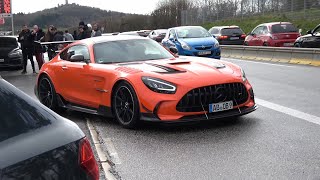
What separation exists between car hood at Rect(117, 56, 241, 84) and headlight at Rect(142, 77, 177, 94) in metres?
0.07

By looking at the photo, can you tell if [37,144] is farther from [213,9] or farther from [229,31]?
[213,9]

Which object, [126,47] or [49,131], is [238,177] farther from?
[126,47]

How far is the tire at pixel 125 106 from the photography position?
21.3 feet

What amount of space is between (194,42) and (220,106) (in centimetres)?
1165

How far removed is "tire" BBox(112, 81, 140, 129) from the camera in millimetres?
6488

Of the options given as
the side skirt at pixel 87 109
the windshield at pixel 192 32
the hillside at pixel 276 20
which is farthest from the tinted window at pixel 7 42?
the hillside at pixel 276 20

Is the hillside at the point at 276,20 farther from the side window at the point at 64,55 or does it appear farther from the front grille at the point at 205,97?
the front grille at the point at 205,97

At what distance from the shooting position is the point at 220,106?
640 cm

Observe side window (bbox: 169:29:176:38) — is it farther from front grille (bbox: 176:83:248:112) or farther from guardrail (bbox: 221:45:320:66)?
front grille (bbox: 176:83:248:112)

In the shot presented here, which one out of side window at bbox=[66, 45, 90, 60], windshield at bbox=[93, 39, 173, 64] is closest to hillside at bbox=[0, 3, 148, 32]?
side window at bbox=[66, 45, 90, 60]

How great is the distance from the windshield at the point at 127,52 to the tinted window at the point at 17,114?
4.77m

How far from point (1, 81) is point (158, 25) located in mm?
65836

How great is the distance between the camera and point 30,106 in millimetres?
2664

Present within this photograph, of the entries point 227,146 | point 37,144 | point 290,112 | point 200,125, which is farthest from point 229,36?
point 37,144
